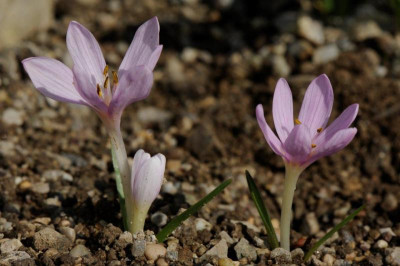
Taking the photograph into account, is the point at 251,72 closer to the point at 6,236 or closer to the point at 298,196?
the point at 298,196

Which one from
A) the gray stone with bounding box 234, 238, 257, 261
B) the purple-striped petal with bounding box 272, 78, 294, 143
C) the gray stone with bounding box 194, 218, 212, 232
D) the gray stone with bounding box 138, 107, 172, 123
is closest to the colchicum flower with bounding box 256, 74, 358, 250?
the purple-striped petal with bounding box 272, 78, 294, 143

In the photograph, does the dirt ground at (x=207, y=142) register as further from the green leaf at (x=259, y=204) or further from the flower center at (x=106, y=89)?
the flower center at (x=106, y=89)

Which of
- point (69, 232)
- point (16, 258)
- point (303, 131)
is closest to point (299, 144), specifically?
point (303, 131)

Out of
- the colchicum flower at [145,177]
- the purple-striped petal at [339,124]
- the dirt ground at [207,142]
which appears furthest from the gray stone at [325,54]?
the colchicum flower at [145,177]

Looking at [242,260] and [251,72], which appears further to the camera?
[251,72]

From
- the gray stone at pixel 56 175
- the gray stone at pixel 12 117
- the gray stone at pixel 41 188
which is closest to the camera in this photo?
the gray stone at pixel 41 188

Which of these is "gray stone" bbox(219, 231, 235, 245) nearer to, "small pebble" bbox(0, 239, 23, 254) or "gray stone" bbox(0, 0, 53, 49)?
"small pebble" bbox(0, 239, 23, 254)

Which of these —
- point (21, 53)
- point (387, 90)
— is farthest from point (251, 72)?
point (21, 53)

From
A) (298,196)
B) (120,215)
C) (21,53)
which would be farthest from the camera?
(21,53)
